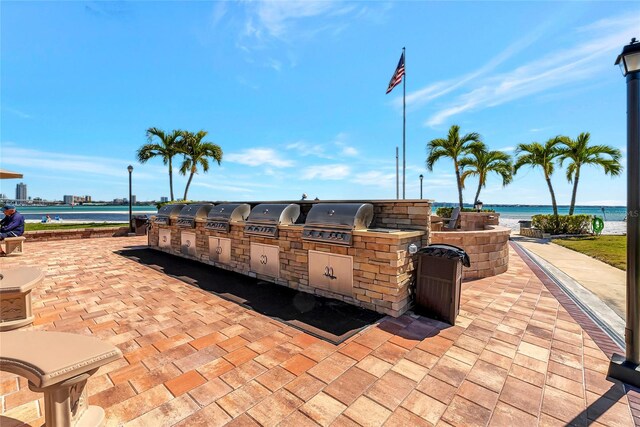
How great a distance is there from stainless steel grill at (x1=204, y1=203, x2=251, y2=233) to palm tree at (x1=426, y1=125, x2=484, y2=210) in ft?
53.2

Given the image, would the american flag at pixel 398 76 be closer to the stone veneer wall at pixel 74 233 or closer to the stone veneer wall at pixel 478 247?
the stone veneer wall at pixel 478 247

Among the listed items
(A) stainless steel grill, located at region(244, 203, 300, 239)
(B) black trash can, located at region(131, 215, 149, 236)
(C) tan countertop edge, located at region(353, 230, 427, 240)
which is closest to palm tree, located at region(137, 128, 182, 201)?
(B) black trash can, located at region(131, 215, 149, 236)

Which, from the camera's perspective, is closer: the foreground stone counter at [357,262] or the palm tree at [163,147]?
the foreground stone counter at [357,262]

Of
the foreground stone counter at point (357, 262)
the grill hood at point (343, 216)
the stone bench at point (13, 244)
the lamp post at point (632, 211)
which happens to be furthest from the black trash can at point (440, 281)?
the stone bench at point (13, 244)

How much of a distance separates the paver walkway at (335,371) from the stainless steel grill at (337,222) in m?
1.65

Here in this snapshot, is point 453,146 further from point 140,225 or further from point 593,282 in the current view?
point 140,225

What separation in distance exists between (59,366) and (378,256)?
12.8ft

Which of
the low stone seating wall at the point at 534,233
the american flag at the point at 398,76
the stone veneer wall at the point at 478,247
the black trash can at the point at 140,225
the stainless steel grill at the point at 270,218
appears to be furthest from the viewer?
the low stone seating wall at the point at 534,233

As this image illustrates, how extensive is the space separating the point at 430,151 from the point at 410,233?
17.3 m

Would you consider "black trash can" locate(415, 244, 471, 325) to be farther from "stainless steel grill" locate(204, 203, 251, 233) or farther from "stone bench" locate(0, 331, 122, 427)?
"stainless steel grill" locate(204, 203, 251, 233)

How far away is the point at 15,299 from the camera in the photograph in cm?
390

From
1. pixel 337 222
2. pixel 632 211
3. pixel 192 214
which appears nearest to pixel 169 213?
pixel 192 214

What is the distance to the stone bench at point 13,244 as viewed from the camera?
→ 9203 millimetres

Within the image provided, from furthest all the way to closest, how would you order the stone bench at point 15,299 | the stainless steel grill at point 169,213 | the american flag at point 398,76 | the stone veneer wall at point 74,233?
the american flag at point 398,76 < the stone veneer wall at point 74,233 < the stainless steel grill at point 169,213 < the stone bench at point 15,299
